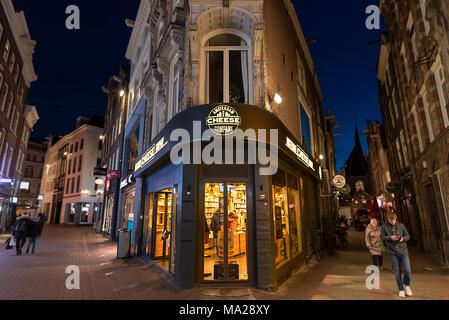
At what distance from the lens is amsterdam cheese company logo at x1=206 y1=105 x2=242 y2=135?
6.55m

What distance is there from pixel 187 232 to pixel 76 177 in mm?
37477

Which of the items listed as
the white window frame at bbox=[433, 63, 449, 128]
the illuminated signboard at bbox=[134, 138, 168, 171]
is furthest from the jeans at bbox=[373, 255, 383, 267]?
the illuminated signboard at bbox=[134, 138, 168, 171]

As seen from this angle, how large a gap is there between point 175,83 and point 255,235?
23.0 ft

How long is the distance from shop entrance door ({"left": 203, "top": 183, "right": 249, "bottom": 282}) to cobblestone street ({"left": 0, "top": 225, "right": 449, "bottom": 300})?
0.57 metres

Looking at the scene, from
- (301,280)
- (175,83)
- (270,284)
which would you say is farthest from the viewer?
(175,83)

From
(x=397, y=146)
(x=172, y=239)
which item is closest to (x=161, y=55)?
(x=172, y=239)

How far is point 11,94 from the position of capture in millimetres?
22484

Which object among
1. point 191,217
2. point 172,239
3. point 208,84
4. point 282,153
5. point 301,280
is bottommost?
point 301,280

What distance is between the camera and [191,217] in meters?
6.72

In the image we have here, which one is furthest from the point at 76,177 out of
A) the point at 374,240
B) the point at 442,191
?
the point at 442,191

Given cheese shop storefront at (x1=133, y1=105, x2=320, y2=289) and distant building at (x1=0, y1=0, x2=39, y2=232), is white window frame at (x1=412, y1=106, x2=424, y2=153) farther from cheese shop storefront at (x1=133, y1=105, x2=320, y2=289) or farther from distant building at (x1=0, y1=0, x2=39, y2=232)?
distant building at (x1=0, y1=0, x2=39, y2=232)

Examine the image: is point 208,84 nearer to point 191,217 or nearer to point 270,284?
point 191,217

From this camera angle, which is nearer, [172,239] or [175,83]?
[172,239]
